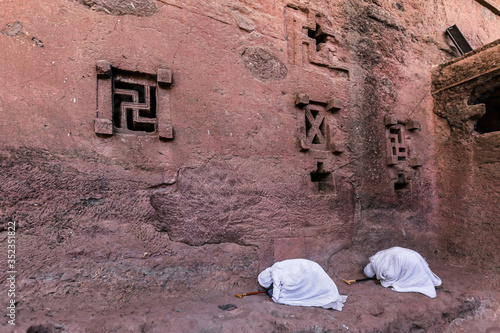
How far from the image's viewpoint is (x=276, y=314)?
7.95ft

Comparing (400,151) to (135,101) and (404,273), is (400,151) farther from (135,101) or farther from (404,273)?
(135,101)

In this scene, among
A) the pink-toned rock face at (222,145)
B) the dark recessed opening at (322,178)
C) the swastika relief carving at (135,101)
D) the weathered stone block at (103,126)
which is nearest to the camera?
the pink-toned rock face at (222,145)

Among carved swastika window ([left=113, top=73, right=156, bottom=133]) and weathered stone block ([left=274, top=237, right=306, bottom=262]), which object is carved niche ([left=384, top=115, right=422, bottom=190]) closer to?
weathered stone block ([left=274, top=237, right=306, bottom=262])

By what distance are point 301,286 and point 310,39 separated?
2746 millimetres

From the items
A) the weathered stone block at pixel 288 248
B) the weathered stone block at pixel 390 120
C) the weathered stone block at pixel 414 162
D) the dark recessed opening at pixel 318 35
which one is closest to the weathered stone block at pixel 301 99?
the dark recessed opening at pixel 318 35

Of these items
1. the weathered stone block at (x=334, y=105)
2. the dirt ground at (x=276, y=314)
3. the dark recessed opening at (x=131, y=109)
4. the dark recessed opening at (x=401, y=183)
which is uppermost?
the weathered stone block at (x=334, y=105)

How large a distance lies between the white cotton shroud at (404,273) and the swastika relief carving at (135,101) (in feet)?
8.51

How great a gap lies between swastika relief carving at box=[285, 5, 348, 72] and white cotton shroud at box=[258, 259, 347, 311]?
87.7 inches

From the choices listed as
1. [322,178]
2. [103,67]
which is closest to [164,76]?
[103,67]

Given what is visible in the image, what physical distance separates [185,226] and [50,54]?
1.76 m

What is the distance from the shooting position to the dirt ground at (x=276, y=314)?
211 centimetres

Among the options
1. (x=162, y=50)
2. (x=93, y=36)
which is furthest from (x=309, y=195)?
(x=93, y=36)

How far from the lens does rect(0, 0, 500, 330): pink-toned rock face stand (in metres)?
2.31

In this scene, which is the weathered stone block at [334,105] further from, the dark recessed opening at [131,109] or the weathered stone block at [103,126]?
the weathered stone block at [103,126]
